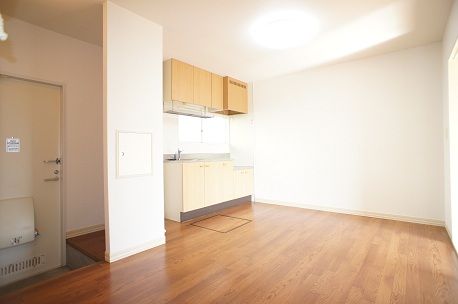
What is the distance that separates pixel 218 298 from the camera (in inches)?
70.1

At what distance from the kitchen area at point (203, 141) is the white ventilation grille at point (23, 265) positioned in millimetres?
1682

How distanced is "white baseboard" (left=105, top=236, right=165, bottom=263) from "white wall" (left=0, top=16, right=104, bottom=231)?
1201mm

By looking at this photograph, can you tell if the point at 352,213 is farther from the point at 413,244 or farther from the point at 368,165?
the point at 413,244

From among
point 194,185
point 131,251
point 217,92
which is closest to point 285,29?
point 217,92

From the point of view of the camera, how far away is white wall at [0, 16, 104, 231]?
2.78 meters

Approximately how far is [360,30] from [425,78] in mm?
1338

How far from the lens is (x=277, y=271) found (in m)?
2.17

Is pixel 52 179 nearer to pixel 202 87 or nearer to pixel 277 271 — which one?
pixel 202 87

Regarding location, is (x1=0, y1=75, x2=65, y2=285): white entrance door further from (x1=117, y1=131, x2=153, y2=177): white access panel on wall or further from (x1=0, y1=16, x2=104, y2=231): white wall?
(x1=117, y1=131, x2=153, y2=177): white access panel on wall

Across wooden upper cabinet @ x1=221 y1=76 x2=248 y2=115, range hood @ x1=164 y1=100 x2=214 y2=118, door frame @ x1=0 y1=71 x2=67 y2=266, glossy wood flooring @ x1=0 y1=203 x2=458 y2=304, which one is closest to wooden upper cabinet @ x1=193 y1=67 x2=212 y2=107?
range hood @ x1=164 y1=100 x2=214 y2=118

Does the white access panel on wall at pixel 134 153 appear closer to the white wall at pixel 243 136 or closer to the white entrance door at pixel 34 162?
the white entrance door at pixel 34 162

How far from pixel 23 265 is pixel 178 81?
3112 millimetres

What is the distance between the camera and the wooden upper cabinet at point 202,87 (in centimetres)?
417

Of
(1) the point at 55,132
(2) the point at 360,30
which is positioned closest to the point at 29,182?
(1) the point at 55,132
